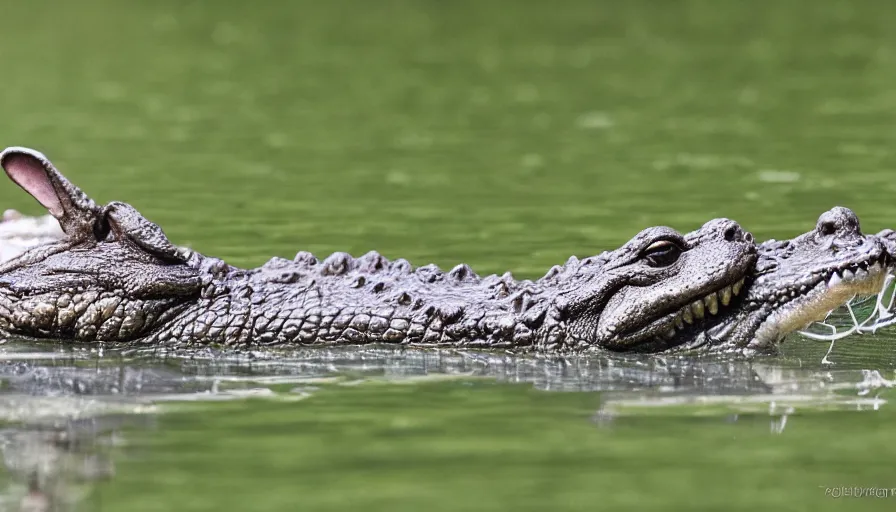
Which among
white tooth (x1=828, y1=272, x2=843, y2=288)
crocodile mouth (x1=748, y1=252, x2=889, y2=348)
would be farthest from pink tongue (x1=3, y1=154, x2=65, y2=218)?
white tooth (x1=828, y1=272, x2=843, y2=288)

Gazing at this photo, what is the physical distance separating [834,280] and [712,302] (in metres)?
0.61

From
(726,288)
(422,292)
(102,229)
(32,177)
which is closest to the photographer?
(726,288)

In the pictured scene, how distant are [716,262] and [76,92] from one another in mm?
15572

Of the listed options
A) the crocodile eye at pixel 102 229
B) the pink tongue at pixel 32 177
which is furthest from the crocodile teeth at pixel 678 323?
the pink tongue at pixel 32 177

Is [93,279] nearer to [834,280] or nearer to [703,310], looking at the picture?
[703,310]

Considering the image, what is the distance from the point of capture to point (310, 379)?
9.03 m

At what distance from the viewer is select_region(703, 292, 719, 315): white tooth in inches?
348

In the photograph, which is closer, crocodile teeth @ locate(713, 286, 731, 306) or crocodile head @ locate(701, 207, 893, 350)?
crocodile head @ locate(701, 207, 893, 350)

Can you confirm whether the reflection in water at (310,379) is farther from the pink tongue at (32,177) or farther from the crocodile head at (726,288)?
the pink tongue at (32,177)

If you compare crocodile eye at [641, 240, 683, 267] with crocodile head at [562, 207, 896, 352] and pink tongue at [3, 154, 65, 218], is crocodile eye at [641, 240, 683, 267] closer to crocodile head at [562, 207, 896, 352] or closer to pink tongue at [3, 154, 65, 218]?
crocodile head at [562, 207, 896, 352]

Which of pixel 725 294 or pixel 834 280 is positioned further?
pixel 725 294

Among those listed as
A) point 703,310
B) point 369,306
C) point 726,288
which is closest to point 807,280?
point 726,288

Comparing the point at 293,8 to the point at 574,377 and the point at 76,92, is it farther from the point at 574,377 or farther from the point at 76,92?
the point at 574,377

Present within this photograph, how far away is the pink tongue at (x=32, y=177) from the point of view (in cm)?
922
